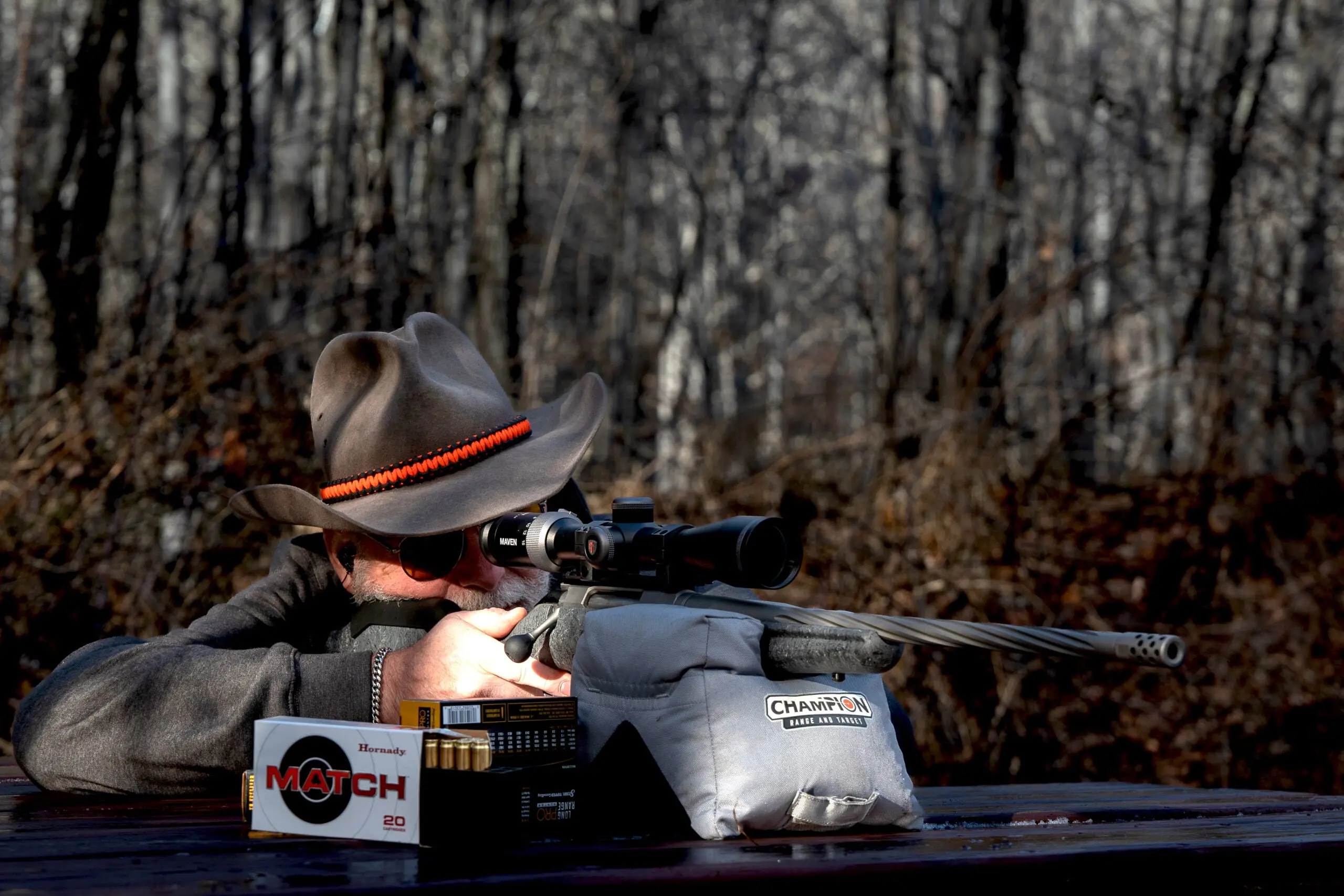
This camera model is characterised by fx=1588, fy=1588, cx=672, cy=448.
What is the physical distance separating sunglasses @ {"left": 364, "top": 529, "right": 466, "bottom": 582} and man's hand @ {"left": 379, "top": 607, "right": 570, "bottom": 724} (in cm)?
34

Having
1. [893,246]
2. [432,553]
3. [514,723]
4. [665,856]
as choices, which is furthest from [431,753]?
[893,246]

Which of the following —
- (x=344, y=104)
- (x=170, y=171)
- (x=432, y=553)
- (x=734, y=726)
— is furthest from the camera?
(x=170, y=171)

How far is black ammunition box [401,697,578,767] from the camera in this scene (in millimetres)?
2201

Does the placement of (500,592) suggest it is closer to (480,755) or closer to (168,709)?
(168,709)

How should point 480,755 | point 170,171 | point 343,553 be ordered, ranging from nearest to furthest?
1. point 480,755
2. point 343,553
3. point 170,171

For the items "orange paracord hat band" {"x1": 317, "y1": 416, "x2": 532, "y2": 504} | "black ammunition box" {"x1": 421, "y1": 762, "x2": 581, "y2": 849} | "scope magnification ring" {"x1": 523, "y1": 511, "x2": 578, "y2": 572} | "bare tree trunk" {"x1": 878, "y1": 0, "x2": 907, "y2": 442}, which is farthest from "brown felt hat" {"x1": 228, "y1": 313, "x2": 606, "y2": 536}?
"bare tree trunk" {"x1": 878, "y1": 0, "x2": 907, "y2": 442}

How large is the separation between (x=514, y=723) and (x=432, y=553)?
793mm

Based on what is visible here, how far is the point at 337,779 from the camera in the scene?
7.18 feet

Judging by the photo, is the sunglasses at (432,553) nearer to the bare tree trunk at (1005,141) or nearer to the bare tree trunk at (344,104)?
the bare tree trunk at (1005,141)

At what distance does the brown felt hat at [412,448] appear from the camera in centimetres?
294

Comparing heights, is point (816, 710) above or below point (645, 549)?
below

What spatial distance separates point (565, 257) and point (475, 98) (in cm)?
1191

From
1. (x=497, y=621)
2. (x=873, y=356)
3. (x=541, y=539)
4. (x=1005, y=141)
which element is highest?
(x=1005, y=141)

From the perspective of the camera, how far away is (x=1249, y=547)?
8.42 meters
